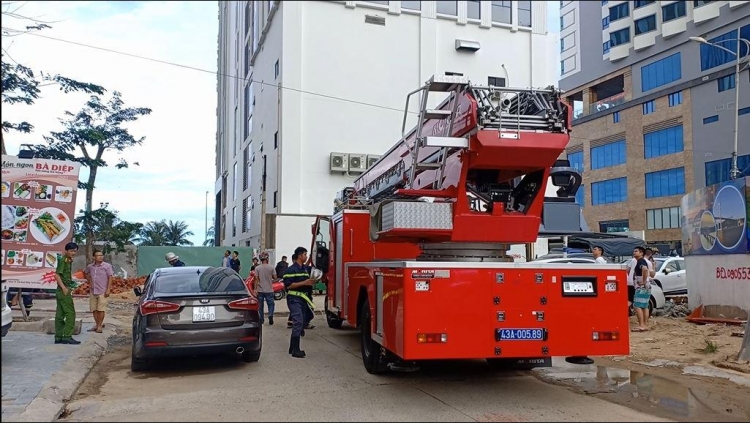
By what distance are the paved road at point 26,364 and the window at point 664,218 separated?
4362 cm

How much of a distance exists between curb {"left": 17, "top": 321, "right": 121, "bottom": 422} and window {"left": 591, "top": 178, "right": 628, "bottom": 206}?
45.9m

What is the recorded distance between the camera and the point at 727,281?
12984 mm

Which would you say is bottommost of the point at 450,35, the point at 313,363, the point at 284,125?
the point at 313,363

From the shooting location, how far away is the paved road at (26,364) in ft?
20.7

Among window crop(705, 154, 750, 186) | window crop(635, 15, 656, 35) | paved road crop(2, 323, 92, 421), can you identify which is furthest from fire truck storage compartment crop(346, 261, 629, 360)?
window crop(635, 15, 656, 35)

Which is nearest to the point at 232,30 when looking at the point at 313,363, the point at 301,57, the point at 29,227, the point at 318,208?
the point at 301,57

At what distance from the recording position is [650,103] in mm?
36062

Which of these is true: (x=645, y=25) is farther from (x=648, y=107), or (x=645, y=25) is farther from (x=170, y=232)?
(x=170, y=232)

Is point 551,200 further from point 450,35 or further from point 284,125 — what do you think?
point 450,35

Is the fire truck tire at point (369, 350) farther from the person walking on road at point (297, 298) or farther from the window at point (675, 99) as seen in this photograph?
the window at point (675, 99)

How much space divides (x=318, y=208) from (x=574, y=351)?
2053 cm

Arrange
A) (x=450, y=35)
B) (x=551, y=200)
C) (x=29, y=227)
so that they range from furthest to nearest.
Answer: (x=450, y=35) < (x=29, y=227) < (x=551, y=200)

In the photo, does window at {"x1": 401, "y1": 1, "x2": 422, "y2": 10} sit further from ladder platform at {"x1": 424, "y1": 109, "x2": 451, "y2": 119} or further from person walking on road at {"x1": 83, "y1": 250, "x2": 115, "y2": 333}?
ladder platform at {"x1": 424, "y1": 109, "x2": 451, "y2": 119}

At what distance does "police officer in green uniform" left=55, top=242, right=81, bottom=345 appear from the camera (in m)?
9.78
